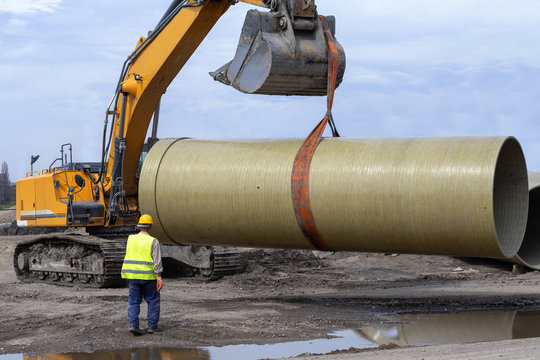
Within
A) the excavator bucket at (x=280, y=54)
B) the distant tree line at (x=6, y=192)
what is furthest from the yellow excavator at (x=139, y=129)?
the distant tree line at (x=6, y=192)

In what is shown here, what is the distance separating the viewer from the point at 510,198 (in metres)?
9.06

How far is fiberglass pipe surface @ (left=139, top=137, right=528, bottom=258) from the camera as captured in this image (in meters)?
8.01

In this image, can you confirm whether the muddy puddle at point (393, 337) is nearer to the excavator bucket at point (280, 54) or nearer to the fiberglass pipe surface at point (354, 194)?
the fiberglass pipe surface at point (354, 194)

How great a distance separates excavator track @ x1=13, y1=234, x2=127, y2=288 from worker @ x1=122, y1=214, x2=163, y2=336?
5.23m

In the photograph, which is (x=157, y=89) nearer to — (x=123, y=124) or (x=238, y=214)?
(x=123, y=124)

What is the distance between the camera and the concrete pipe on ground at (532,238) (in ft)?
52.1

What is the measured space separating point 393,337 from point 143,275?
3008mm

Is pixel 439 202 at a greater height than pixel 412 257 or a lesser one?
greater

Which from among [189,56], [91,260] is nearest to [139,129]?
[189,56]

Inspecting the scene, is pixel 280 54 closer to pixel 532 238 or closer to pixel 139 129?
pixel 139 129

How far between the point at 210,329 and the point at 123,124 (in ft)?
17.4

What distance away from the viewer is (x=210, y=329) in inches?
376

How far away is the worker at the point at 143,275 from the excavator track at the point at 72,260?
17.2ft

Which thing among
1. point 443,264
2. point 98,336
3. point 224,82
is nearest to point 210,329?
point 98,336
